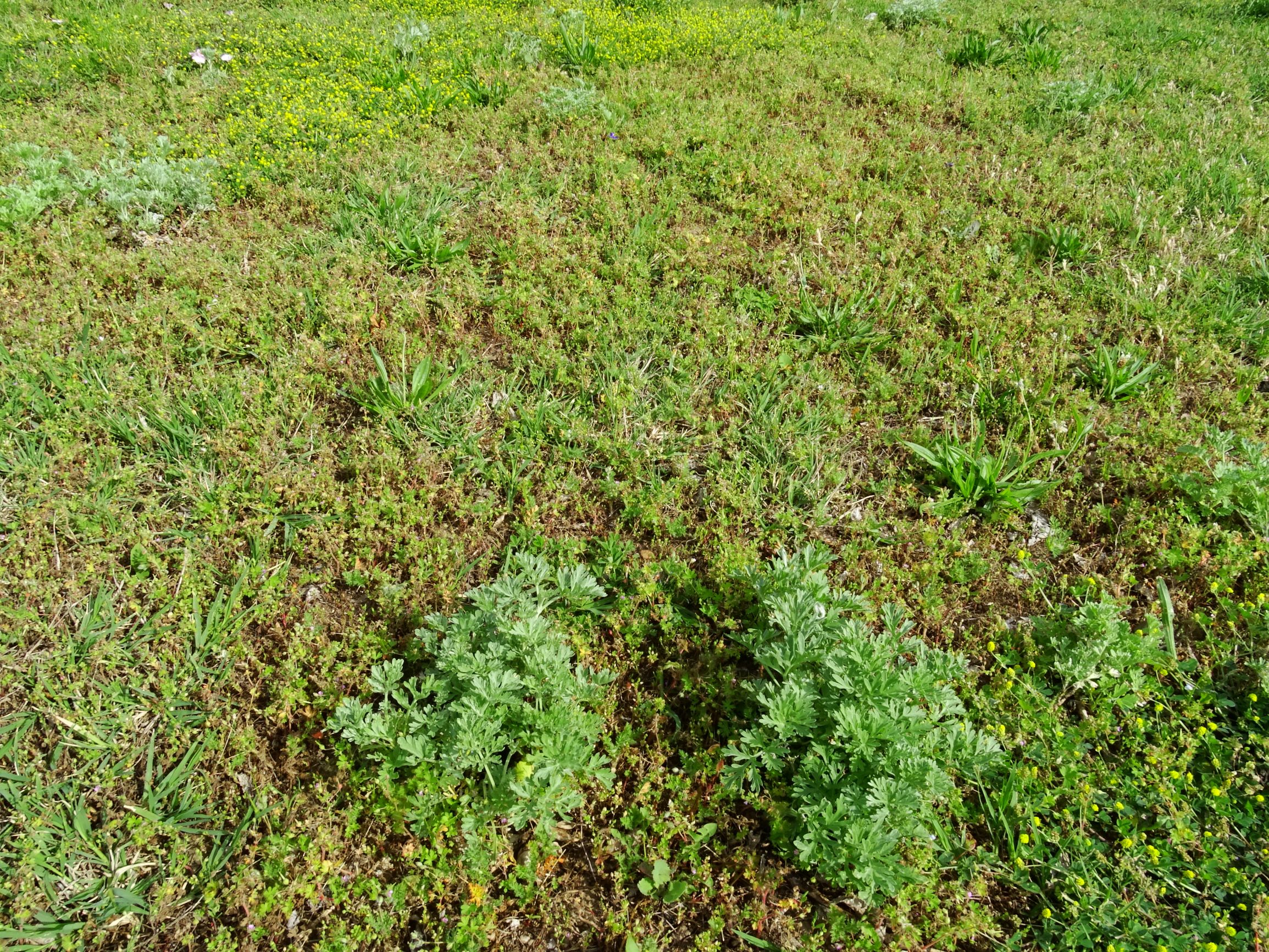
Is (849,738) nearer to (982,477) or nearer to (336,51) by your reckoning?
(982,477)

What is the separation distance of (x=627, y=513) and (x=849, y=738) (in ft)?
5.91

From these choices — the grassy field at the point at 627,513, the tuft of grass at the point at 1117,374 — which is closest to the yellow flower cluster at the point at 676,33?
the grassy field at the point at 627,513

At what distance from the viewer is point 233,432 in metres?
4.48

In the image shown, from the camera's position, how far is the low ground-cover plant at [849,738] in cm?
279

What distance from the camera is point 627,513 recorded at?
427 cm

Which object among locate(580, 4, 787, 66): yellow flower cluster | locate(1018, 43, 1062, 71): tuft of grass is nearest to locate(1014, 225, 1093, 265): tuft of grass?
locate(1018, 43, 1062, 71): tuft of grass

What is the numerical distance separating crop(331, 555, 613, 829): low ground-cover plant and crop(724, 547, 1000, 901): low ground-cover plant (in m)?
0.73

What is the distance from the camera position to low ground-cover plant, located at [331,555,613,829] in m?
3.00

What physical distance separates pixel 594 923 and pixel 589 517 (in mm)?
2128

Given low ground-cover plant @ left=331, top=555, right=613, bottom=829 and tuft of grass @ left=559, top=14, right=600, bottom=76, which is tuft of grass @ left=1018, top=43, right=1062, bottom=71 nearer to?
tuft of grass @ left=559, top=14, right=600, bottom=76

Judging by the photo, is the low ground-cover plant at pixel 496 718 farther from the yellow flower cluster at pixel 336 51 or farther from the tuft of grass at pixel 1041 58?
the tuft of grass at pixel 1041 58

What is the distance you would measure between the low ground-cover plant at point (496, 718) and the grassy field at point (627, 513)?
0.02m

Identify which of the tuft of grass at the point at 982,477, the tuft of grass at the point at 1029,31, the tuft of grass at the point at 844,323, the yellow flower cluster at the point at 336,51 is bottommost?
the tuft of grass at the point at 982,477

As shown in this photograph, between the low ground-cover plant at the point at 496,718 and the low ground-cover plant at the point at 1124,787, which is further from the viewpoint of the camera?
the low ground-cover plant at the point at 496,718
